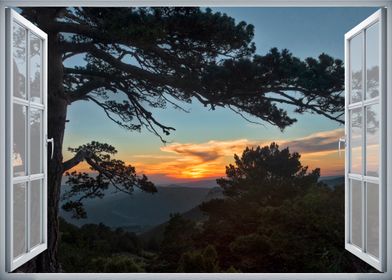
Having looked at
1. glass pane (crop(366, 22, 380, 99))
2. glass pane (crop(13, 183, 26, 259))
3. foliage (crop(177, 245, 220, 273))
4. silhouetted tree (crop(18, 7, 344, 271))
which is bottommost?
foliage (crop(177, 245, 220, 273))

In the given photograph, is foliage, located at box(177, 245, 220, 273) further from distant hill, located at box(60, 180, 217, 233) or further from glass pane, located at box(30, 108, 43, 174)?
glass pane, located at box(30, 108, 43, 174)

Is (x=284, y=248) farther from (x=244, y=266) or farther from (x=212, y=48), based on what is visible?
(x=212, y=48)

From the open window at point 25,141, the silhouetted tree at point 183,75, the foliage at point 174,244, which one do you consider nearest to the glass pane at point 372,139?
the open window at point 25,141

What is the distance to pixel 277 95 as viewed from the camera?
6449mm

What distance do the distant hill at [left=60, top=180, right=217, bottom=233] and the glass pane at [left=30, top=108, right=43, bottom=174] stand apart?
380 cm

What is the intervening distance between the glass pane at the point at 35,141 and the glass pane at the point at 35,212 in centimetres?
9

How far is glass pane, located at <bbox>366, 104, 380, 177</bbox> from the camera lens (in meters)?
2.42

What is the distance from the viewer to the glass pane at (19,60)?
2522mm

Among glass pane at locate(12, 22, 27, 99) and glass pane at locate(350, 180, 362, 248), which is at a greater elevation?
glass pane at locate(12, 22, 27, 99)

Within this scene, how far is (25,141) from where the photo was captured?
8.50 feet

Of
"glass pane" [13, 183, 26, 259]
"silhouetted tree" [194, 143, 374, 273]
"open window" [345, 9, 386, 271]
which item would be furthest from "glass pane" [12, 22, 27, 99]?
"silhouetted tree" [194, 143, 374, 273]

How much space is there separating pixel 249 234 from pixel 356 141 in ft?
14.1

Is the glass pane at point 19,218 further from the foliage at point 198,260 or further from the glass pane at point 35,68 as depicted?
the foliage at point 198,260

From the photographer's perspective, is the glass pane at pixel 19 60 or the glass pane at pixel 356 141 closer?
the glass pane at pixel 19 60
